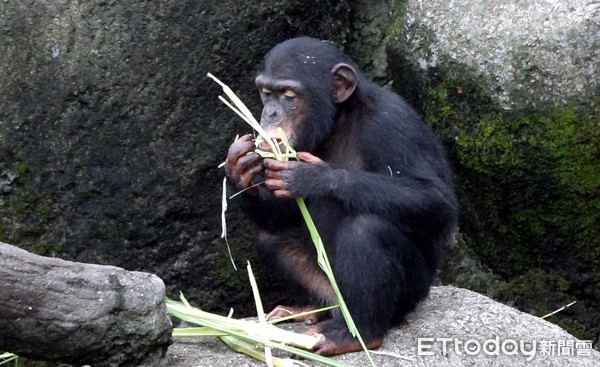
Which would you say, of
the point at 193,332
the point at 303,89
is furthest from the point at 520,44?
the point at 193,332

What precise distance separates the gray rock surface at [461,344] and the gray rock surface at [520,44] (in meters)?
1.48

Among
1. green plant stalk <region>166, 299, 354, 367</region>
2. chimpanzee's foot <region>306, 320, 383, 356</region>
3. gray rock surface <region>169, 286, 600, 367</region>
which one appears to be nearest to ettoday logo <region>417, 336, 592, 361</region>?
gray rock surface <region>169, 286, 600, 367</region>

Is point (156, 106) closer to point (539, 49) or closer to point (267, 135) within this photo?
point (267, 135)

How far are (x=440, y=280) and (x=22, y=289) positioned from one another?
3946 mm

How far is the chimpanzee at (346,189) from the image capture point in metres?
6.43

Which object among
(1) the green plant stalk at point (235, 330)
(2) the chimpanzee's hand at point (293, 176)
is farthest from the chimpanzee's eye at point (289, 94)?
(1) the green plant stalk at point (235, 330)

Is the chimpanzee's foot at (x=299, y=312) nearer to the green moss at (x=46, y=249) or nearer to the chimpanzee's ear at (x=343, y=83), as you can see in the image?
the chimpanzee's ear at (x=343, y=83)

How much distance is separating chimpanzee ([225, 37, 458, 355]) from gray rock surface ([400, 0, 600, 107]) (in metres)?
0.82

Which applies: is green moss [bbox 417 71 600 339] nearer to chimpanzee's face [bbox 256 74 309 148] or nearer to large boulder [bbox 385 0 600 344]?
large boulder [bbox 385 0 600 344]

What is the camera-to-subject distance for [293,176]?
6.51 meters

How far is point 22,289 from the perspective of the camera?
5.21 m

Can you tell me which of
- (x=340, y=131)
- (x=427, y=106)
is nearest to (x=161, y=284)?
(x=340, y=131)

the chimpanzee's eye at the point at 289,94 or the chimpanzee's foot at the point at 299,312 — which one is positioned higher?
the chimpanzee's eye at the point at 289,94

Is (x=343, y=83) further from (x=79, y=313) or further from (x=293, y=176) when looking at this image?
(x=79, y=313)
